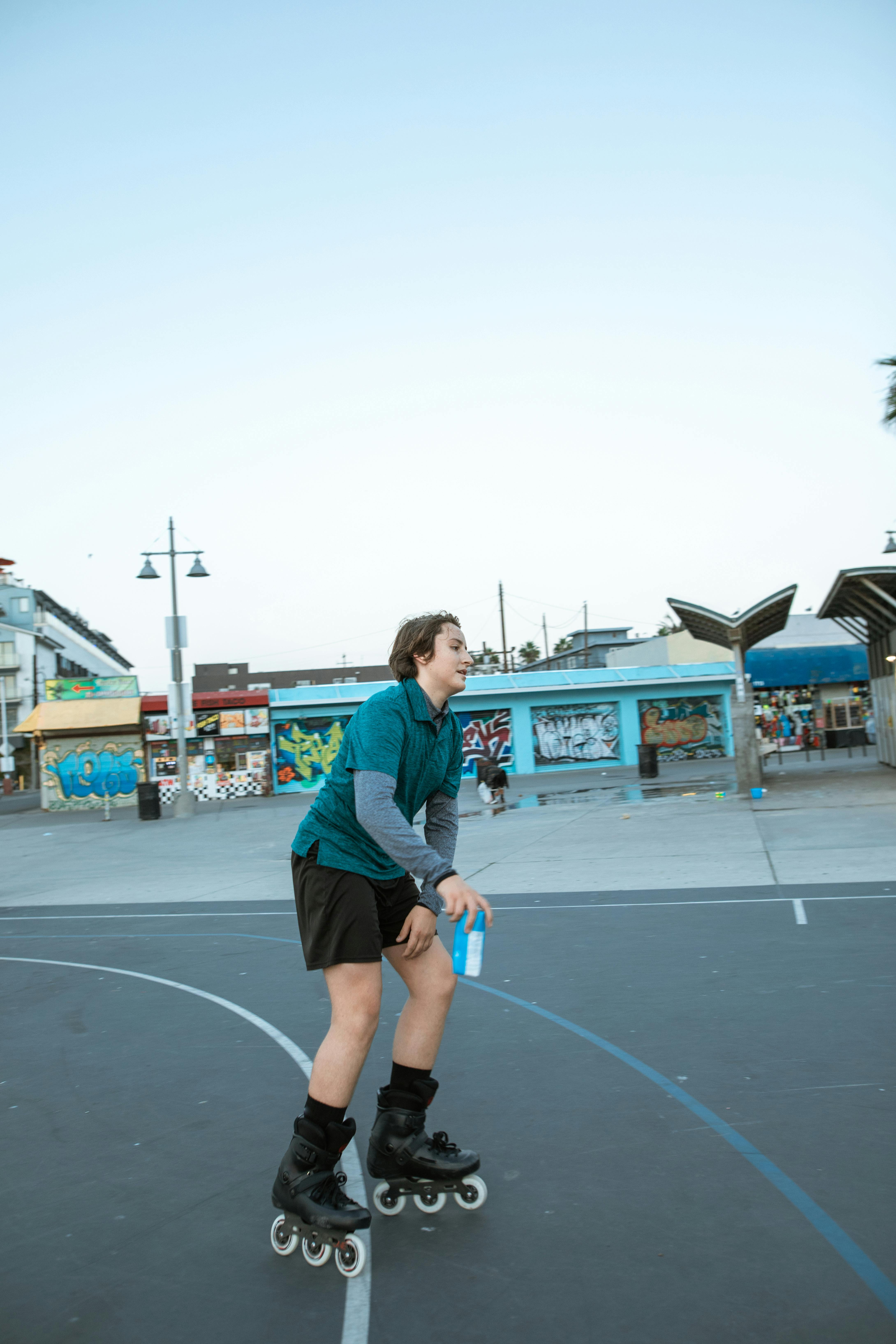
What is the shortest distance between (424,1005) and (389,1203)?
25.5 inches

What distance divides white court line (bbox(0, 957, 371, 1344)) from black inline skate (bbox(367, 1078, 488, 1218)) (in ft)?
0.43

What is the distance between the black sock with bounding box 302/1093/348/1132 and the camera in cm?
301

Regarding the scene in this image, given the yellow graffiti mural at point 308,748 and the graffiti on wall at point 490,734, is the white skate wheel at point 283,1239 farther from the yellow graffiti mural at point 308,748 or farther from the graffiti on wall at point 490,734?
the graffiti on wall at point 490,734

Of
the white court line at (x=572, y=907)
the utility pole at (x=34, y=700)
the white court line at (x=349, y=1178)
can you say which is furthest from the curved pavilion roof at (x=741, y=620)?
the utility pole at (x=34, y=700)

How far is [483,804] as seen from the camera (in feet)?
79.0

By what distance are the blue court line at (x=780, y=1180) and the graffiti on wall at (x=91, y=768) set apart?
30.8 m

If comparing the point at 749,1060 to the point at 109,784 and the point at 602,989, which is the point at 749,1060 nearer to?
the point at 602,989

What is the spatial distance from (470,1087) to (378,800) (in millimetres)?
1998

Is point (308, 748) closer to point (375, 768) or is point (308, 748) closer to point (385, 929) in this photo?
point (385, 929)

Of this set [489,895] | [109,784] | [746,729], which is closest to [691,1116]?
[489,895]

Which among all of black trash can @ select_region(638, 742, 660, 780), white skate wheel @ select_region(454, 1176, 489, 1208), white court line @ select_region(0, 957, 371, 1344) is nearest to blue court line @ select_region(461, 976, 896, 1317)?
white skate wheel @ select_region(454, 1176, 489, 1208)

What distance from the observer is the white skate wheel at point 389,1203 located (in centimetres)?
328

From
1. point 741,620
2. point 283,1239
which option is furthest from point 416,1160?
point 741,620

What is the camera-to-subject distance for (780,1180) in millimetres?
3344
